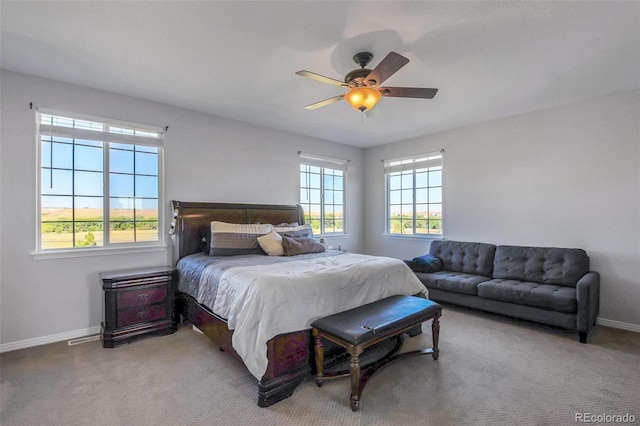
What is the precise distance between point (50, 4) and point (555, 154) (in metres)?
5.28

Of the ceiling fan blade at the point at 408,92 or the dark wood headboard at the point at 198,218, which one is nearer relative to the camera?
the ceiling fan blade at the point at 408,92

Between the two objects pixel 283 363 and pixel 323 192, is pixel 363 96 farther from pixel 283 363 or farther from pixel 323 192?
pixel 323 192

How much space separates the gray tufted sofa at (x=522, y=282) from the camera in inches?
124

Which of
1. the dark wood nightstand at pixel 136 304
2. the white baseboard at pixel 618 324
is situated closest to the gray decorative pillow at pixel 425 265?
the white baseboard at pixel 618 324

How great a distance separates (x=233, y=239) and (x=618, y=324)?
4.60 meters

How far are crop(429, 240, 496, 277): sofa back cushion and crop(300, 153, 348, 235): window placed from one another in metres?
1.91

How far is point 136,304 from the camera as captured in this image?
3.17 metres

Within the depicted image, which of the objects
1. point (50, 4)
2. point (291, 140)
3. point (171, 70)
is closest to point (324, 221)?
point (291, 140)

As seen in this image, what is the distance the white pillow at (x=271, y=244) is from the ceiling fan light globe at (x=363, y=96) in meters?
1.93

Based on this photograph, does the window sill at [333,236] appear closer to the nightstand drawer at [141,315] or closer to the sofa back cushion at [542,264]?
the sofa back cushion at [542,264]

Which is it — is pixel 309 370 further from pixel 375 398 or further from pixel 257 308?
pixel 257 308

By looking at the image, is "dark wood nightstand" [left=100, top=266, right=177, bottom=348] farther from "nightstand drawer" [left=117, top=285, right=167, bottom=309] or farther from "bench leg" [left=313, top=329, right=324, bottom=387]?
"bench leg" [left=313, top=329, right=324, bottom=387]

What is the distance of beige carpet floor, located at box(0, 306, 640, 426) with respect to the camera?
1979 mm

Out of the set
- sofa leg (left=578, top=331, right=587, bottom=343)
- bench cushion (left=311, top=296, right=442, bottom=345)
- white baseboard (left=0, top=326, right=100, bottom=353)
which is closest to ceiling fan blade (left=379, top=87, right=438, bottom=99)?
bench cushion (left=311, top=296, right=442, bottom=345)
